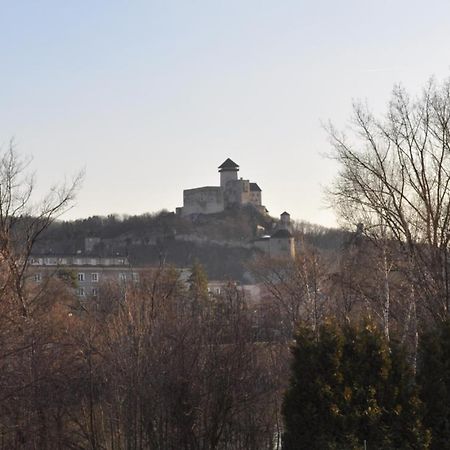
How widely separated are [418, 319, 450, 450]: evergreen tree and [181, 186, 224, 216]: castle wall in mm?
102769

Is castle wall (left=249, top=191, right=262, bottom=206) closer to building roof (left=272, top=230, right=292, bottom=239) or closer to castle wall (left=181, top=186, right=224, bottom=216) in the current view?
castle wall (left=181, top=186, right=224, bottom=216)

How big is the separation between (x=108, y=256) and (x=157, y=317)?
9011cm

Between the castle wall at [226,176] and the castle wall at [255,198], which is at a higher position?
the castle wall at [226,176]

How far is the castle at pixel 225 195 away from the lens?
115438 mm

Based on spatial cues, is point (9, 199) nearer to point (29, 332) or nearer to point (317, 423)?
point (29, 332)

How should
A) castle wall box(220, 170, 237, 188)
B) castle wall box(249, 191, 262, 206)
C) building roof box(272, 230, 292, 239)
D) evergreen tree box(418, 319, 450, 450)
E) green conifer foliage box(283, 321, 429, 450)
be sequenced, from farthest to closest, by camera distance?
castle wall box(220, 170, 237, 188) < castle wall box(249, 191, 262, 206) < building roof box(272, 230, 292, 239) < evergreen tree box(418, 319, 450, 450) < green conifer foliage box(283, 321, 429, 450)

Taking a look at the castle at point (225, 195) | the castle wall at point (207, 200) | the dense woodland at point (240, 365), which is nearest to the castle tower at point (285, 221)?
the castle at point (225, 195)

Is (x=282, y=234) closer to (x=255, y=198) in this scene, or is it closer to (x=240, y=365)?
(x=255, y=198)

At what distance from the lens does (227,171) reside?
117625 millimetres

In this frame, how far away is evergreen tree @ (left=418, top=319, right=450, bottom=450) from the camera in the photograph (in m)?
11.6

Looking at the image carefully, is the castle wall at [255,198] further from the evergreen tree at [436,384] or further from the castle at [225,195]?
the evergreen tree at [436,384]

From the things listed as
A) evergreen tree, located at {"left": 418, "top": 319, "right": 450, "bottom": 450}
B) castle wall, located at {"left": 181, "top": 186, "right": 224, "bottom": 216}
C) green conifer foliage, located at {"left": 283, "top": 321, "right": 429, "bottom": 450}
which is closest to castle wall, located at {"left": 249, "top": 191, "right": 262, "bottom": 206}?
castle wall, located at {"left": 181, "top": 186, "right": 224, "bottom": 216}

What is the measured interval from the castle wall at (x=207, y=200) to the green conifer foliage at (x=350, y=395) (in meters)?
103

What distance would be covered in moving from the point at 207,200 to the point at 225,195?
Result: 8.88ft
